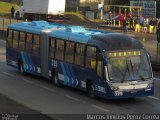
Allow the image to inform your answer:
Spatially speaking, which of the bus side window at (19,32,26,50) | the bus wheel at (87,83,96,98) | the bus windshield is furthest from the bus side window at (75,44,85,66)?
the bus side window at (19,32,26,50)

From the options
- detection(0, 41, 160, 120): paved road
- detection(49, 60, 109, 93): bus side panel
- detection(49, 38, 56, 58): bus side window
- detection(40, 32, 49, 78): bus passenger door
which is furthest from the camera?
detection(40, 32, 49, 78): bus passenger door

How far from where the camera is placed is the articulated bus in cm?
1866

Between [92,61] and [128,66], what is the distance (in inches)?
57.1

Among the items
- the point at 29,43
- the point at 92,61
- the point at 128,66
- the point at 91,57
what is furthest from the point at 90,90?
the point at 29,43

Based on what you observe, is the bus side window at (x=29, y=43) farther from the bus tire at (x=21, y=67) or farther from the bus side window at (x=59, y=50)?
the bus side window at (x=59, y=50)

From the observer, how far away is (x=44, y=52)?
948 inches

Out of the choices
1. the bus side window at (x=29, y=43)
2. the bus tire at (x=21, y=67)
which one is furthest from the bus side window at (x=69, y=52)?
the bus tire at (x=21, y=67)

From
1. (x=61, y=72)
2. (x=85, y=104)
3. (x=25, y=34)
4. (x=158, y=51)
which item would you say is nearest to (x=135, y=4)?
(x=158, y=51)

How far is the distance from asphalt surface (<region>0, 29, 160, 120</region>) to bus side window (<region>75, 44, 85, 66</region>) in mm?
1252

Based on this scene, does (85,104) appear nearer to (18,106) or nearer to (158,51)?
(18,106)

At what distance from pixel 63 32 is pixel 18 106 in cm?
640

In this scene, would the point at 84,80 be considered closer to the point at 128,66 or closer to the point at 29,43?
the point at 128,66

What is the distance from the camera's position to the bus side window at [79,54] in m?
20.5

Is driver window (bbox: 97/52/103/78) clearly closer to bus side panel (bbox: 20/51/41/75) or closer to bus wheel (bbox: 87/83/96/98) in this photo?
bus wheel (bbox: 87/83/96/98)
